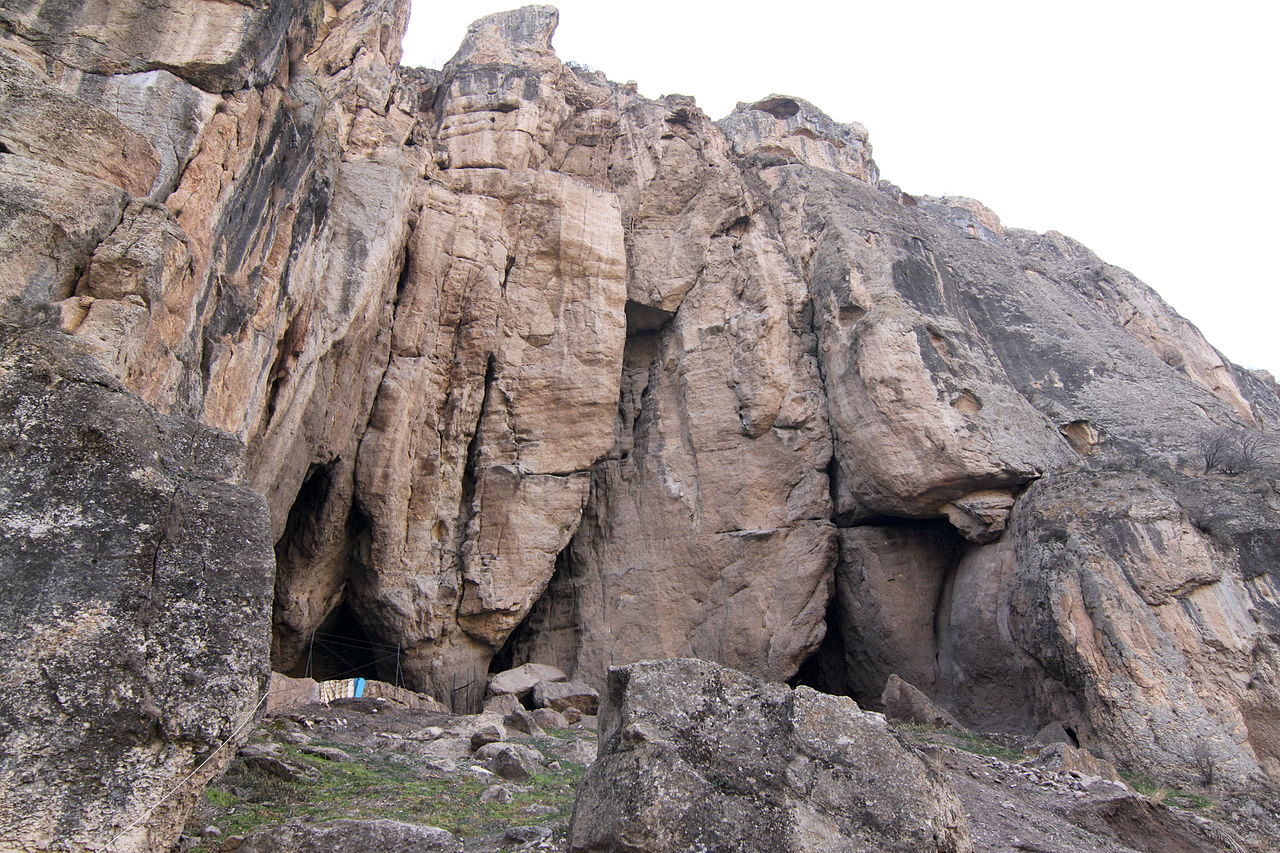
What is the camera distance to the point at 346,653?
619 inches

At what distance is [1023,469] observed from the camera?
13992 mm

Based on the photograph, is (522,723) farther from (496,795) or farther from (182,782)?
(182,782)

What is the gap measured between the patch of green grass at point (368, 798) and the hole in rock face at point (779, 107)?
22943mm

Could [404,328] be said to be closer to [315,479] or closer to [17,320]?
[315,479]

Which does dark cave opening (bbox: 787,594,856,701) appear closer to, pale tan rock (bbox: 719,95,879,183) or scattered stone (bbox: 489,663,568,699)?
scattered stone (bbox: 489,663,568,699)

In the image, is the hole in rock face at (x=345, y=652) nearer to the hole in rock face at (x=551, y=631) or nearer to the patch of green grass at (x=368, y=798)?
the hole in rock face at (x=551, y=631)

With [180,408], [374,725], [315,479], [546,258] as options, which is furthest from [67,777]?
[546,258]

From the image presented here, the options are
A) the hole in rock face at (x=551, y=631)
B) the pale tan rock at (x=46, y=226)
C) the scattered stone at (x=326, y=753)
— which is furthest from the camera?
the hole in rock face at (x=551, y=631)

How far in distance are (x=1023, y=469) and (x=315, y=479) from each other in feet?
38.5

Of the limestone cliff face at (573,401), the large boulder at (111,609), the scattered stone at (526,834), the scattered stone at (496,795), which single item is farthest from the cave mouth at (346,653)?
the large boulder at (111,609)

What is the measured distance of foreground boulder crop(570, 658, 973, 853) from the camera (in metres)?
4.32

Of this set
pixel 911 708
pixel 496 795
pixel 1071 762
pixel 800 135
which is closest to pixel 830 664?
pixel 911 708

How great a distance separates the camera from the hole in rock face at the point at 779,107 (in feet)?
86.7

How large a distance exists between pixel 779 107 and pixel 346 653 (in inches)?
795
